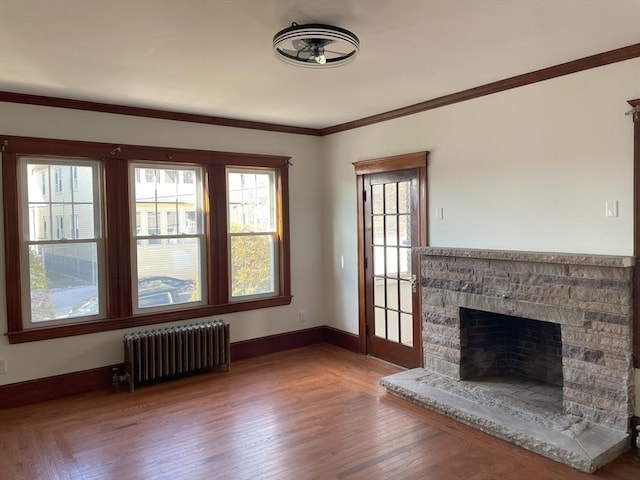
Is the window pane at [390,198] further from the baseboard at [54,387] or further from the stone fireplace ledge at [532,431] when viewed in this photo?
the baseboard at [54,387]

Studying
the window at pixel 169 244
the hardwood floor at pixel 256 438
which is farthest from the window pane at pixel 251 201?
the hardwood floor at pixel 256 438

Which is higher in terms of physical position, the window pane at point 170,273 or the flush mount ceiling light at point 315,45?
the flush mount ceiling light at point 315,45

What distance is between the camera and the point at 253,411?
12.6 feet

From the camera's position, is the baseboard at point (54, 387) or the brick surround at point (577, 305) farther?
the baseboard at point (54, 387)

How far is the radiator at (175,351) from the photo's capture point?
439 centimetres

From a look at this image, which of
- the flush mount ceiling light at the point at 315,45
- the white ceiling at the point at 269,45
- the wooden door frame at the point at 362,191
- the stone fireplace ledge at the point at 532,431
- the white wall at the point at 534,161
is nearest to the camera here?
the white ceiling at the point at 269,45

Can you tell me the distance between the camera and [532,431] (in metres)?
3.12

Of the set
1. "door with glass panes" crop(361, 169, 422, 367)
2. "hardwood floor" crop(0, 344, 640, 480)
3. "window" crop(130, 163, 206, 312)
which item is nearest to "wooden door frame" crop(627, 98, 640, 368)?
"hardwood floor" crop(0, 344, 640, 480)

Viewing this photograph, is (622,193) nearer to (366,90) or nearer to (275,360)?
(366,90)

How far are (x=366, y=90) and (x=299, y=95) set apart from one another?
1.96 feet

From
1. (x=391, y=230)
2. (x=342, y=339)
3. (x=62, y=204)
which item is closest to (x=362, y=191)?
(x=391, y=230)

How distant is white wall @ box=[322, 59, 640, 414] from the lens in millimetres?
3201

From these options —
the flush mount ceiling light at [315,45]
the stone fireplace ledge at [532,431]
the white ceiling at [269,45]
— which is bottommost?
the stone fireplace ledge at [532,431]

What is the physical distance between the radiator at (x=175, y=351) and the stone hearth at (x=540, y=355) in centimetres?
180
